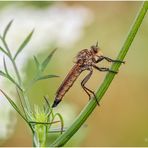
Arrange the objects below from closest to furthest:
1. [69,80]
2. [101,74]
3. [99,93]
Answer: [99,93]
[69,80]
[101,74]

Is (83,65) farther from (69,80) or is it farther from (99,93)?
(99,93)

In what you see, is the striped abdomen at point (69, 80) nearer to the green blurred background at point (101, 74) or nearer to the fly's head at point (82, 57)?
the fly's head at point (82, 57)

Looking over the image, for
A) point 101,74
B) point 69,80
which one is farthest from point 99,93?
Result: point 101,74

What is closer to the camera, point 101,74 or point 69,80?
point 69,80

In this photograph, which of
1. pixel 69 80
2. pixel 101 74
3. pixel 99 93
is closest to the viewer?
pixel 99 93

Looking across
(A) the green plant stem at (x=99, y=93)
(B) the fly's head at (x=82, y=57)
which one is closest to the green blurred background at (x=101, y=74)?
(B) the fly's head at (x=82, y=57)

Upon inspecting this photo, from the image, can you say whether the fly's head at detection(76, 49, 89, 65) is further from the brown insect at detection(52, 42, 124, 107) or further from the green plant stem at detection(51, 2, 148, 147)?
the green plant stem at detection(51, 2, 148, 147)

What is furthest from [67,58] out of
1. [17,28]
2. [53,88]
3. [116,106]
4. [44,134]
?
[44,134]

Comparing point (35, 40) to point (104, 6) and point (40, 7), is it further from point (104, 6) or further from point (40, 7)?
point (104, 6)
